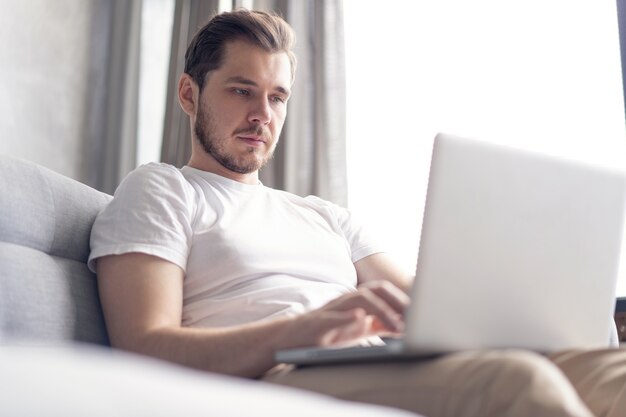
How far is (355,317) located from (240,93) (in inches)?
35.7

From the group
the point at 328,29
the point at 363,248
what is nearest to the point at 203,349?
the point at 363,248

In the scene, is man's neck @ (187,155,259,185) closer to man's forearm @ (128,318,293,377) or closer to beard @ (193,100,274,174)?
beard @ (193,100,274,174)

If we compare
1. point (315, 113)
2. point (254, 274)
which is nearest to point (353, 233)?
point (254, 274)

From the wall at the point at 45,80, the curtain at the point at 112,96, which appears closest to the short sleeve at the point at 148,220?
the wall at the point at 45,80

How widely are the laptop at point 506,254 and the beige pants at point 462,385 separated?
0.06ft

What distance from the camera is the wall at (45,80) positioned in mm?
2775

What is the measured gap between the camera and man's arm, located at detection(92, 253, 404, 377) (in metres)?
1.03

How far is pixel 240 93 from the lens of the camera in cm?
181

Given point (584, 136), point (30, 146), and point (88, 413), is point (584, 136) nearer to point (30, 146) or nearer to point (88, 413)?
point (30, 146)

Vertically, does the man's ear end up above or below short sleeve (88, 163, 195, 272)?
above

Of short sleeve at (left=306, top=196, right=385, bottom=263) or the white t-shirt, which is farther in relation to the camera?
short sleeve at (left=306, top=196, right=385, bottom=263)

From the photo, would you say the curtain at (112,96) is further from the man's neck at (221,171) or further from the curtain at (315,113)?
the man's neck at (221,171)

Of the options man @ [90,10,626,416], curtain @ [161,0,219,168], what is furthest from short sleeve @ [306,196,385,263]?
curtain @ [161,0,219,168]

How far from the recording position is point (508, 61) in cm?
277
